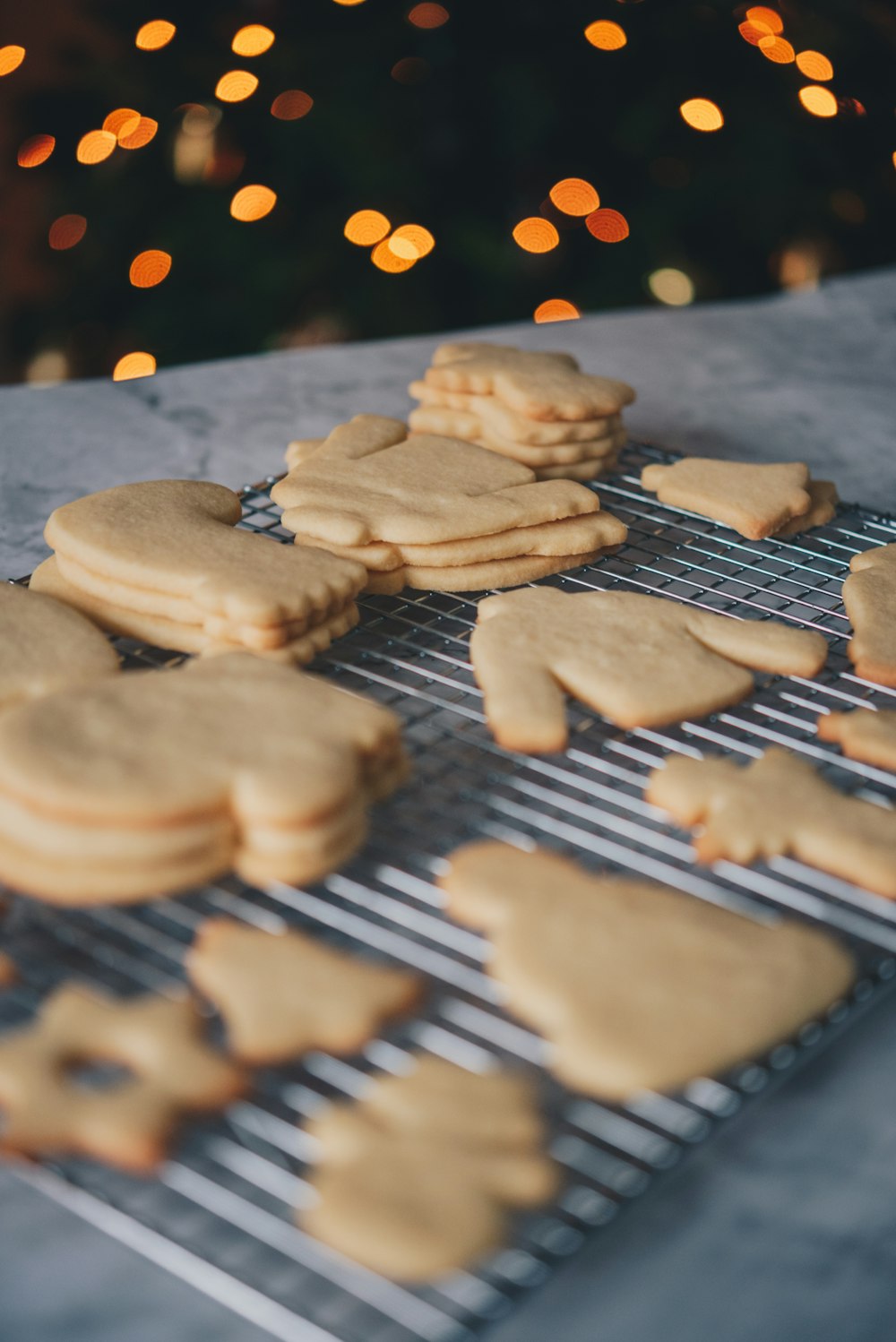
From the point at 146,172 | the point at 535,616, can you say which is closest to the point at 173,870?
the point at 535,616

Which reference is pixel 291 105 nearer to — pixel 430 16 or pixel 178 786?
pixel 430 16

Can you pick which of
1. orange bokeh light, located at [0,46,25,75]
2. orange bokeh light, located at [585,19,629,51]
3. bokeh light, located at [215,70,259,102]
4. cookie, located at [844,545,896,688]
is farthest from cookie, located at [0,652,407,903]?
orange bokeh light, located at [0,46,25,75]

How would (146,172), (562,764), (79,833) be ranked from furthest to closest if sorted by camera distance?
(146,172) → (562,764) → (79,833)

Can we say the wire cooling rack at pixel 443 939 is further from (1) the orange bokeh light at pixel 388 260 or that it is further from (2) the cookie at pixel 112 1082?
(1) the orange bokeh light at pixel 388 260

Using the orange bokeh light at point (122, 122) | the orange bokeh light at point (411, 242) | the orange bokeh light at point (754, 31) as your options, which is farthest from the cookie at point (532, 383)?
the orange bokeh light at point (754, 31)

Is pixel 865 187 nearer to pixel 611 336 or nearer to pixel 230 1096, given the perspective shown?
pixel 611 336
